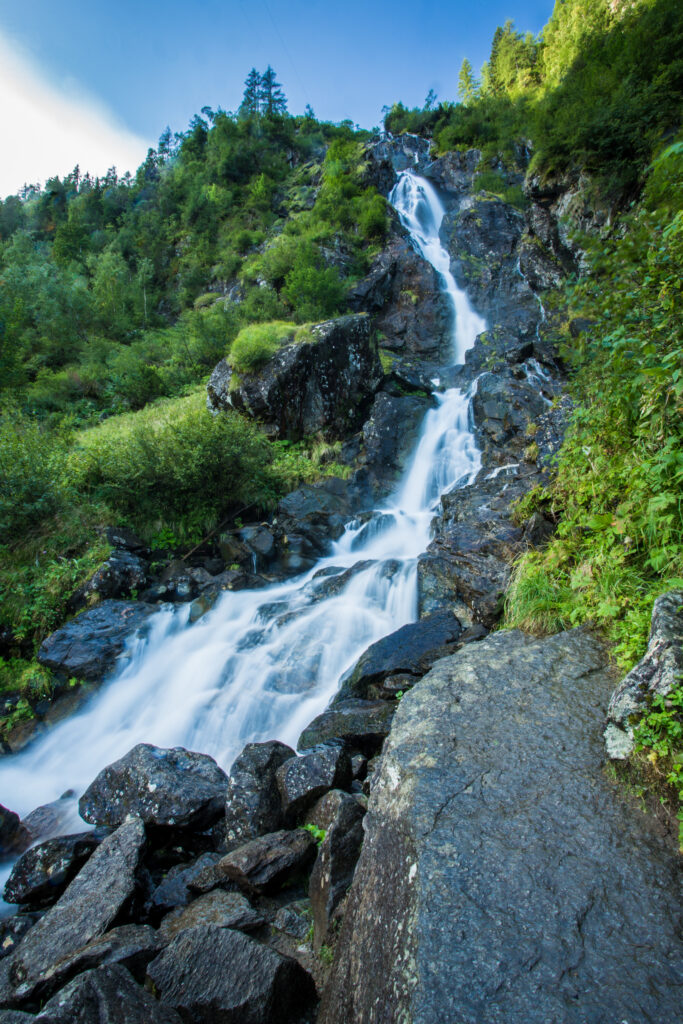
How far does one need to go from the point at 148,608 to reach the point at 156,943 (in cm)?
614

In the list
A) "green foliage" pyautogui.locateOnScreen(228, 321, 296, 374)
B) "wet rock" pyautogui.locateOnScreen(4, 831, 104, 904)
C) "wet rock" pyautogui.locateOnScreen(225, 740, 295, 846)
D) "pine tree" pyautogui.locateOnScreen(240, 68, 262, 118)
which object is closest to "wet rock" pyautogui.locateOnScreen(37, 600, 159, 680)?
"wet rock" pyautogui.locateOnScreen(4, 831, 104, 904)

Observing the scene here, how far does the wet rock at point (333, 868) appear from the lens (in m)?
2.88

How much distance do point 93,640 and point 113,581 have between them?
1343 mm

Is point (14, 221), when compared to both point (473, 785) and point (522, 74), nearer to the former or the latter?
point (522, 74)

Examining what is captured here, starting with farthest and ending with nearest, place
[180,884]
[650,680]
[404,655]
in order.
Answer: [404,655] → [180,884] → [650,680]

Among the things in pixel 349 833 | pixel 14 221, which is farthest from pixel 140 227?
pixel 349 833

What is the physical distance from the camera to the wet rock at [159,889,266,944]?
10.2ft

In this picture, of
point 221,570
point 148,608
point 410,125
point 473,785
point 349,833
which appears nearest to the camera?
point 473,785

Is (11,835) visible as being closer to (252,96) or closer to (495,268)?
(495,268)

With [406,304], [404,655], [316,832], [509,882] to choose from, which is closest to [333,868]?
[316,832]

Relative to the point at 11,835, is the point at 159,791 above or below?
below

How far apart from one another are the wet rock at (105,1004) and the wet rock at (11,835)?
11.9ft

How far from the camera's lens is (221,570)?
10297 mm

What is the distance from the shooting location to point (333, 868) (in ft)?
9.90
